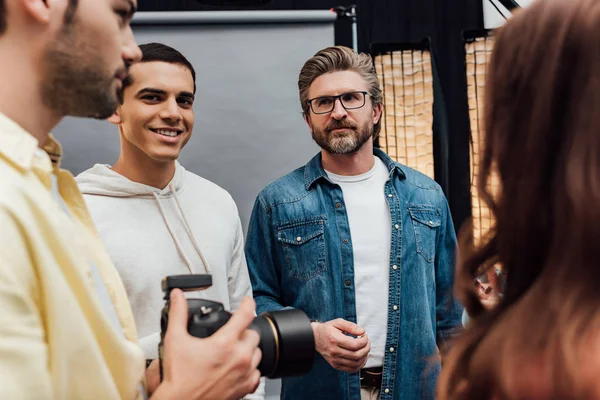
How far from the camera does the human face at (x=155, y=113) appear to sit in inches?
53.4

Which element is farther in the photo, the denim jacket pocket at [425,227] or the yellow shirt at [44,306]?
the denim jacket pocket at [425,227]

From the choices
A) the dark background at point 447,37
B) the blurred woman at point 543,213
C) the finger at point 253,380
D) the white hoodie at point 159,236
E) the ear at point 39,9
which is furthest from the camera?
the dark background at point 447,37

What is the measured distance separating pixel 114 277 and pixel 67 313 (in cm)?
19

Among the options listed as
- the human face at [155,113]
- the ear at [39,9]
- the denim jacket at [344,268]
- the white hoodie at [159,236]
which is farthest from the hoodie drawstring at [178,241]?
the ear at [39,9]

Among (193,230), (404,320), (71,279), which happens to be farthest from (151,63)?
(404,320)

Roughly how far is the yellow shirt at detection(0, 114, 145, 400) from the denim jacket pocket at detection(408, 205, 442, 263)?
1117 millimetres

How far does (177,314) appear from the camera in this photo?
0.77m

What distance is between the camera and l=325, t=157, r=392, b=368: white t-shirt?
1.58 m

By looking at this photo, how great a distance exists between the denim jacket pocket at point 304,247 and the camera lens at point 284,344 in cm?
73

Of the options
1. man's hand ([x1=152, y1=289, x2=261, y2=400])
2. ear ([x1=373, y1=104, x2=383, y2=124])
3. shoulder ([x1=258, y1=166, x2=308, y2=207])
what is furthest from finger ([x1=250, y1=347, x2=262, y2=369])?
ear ([x1=373, y1=104, x2=383, y2=124])

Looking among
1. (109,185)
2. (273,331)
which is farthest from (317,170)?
(273,331)

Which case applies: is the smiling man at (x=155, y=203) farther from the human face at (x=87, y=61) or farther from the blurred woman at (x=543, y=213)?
the blurred woman at (x=543, y=213)

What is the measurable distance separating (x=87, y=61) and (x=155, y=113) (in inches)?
23.8

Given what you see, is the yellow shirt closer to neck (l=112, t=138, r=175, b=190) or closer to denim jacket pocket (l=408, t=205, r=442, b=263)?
neck (l=112, t=138, r=175, b=190)
